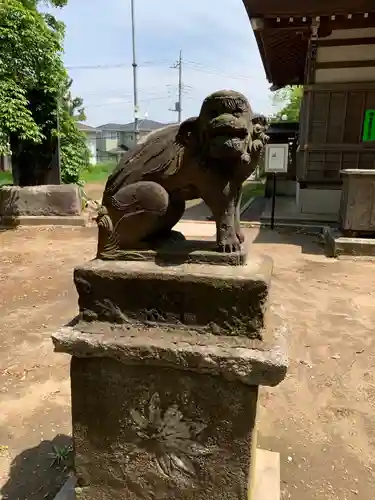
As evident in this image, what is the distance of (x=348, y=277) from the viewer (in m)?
5.89

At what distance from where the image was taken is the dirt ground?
7.86 ft

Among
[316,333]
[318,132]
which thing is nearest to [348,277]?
[316,333]

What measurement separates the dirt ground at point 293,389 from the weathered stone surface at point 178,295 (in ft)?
2.35

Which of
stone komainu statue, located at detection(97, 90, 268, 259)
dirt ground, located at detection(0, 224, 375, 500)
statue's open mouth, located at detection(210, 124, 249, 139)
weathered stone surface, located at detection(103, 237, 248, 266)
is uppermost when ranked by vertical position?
statue's open mouth, located at detection(210, 124, 249, 139)

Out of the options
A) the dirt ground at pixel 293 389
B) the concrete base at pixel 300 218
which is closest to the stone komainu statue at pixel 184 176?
the dirt ground at pixel 293 389

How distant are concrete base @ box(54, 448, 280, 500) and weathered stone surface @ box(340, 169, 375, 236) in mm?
5436

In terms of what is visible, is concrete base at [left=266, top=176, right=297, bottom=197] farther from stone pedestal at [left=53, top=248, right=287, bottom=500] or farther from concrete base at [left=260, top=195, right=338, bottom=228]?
stone pedestal at [left=53, top=248, right=287, bottom=500]

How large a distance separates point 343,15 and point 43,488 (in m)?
8.75

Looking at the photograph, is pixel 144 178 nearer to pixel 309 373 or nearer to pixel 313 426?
pixel 313 426

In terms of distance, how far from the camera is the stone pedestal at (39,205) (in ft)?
30.7

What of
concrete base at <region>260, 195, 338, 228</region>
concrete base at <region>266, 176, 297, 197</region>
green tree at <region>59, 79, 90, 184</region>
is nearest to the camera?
concrete base at <region>260, 195, 338, 228</region>

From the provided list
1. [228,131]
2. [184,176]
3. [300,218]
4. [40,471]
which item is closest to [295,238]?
[300,218]

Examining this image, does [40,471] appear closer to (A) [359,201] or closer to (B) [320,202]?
(A) [359,201]

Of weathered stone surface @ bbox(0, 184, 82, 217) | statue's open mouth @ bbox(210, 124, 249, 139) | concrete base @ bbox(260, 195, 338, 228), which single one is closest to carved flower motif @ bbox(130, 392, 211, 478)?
statue's open mouth @ bbox(210, 124, 249, 139)
